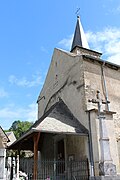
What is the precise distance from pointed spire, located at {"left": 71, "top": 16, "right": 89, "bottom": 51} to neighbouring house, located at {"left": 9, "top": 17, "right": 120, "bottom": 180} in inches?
162

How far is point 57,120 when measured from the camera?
12531 millimetres

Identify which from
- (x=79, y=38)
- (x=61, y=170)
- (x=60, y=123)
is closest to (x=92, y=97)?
(x=60, y=123)

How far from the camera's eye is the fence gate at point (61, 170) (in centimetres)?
1114

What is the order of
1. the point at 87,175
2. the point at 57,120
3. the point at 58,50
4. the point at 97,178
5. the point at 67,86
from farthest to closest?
1. the point at 58,50
2. the point at 67,86
3. the point at 57,120
4. the point at 87,175
5. the point at 97,178

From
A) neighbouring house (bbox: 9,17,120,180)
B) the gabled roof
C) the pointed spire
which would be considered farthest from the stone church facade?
the pointed spire

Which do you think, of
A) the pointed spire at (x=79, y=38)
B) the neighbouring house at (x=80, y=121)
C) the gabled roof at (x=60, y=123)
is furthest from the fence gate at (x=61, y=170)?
the pointed spire at (x=79, y=38)

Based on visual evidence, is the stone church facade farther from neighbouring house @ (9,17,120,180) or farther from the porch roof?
the porch roof

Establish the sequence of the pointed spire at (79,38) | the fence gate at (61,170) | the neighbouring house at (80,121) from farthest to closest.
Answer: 1. the pointed spire at (79,38)
2. the fence gate at (61,170)
3. the neighbouring house at (80,121)

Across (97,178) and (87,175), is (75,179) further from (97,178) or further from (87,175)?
(97,178)

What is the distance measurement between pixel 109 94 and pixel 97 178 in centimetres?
642

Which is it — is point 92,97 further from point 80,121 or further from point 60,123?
point 60,123

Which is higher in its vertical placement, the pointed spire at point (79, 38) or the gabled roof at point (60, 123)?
the pointed spire at point (79, 38)

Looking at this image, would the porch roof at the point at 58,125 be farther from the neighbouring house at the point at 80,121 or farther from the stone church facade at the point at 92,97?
the stone church facade at the point at 92,97

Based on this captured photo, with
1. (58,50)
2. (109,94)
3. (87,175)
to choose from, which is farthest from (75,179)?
(58,50)
